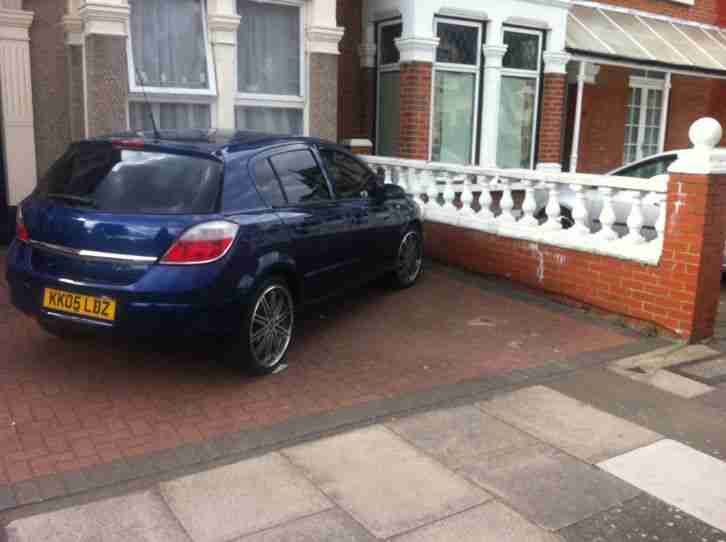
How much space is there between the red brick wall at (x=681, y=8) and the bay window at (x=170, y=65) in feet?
29.6

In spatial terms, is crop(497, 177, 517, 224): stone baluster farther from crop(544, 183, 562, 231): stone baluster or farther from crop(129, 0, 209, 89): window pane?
crop(129, 0, 209, 89): window pane

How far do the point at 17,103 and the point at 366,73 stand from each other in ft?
16.8

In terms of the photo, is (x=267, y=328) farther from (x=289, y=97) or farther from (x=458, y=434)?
(x=289, y=97)

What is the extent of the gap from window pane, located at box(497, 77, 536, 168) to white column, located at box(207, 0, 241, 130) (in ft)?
15.5

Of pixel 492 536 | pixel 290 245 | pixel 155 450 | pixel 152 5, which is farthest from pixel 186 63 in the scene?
pixel 492 536

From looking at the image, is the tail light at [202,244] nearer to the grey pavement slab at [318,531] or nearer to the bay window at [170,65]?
the grey pavement slab at [318,531]

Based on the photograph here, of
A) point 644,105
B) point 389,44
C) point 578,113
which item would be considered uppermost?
point 389,44

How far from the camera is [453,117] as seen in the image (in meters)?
11.4

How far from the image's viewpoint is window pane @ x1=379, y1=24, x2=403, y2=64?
1110 cm

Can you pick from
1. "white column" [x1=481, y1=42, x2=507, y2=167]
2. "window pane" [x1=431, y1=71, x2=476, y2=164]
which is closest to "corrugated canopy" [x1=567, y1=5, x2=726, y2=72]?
"white column" [x1=481, y1=42, x2=507, y2=167]

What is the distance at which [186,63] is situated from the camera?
8.79m

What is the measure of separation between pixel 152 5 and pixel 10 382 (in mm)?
5111

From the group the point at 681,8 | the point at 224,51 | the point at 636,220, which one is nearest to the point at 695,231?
the point at 636,220

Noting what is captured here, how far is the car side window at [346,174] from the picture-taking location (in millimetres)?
6395
